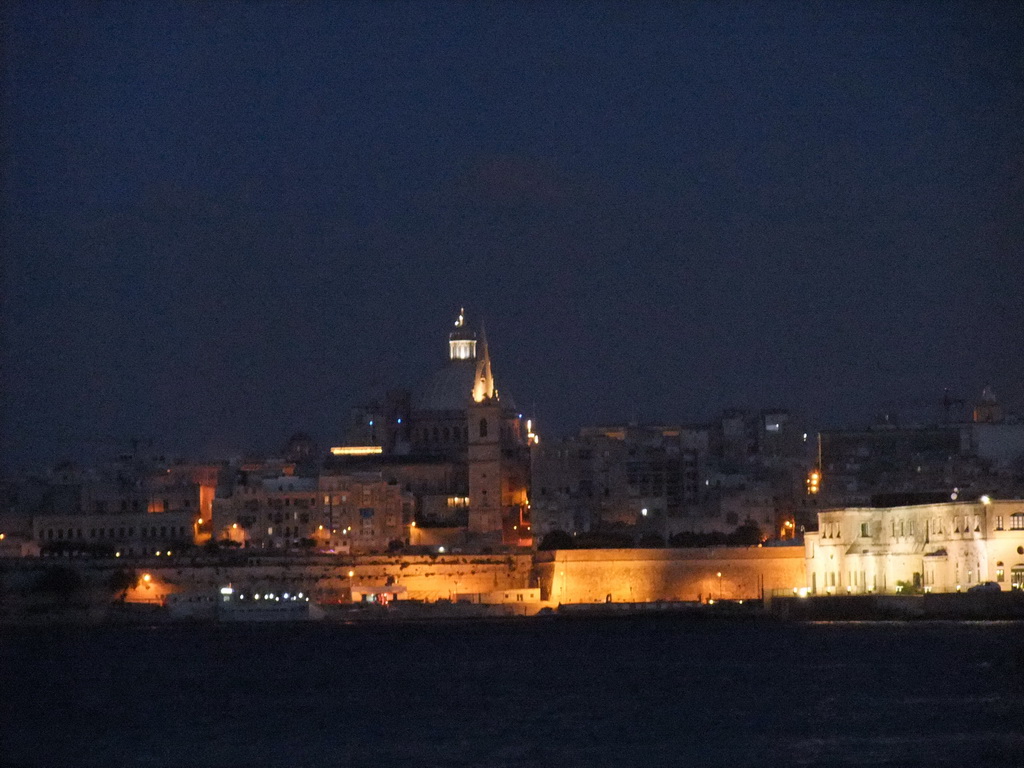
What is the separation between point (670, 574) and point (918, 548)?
1096 centimetres

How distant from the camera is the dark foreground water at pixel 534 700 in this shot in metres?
32.3

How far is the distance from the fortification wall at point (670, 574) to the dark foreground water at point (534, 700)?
40.9 feet

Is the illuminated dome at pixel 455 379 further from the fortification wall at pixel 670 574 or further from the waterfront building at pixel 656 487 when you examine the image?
the fortification wall at pixel 670 574

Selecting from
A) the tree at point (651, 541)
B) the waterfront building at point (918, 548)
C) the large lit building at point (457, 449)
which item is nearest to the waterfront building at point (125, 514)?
the large lit building at point (457, 449)

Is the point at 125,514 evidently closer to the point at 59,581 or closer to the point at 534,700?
the point at 59,581

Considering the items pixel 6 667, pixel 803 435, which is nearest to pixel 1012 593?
pixel 6 667

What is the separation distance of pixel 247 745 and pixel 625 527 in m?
49.9

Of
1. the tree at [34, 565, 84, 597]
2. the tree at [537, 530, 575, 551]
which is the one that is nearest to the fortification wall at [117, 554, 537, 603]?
the tree at [537, 530, 575, 551]

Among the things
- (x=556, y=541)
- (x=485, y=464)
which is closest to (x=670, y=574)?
(x=556, y=541)

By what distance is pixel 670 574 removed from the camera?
72875mm

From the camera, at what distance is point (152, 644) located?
58656 millimetres

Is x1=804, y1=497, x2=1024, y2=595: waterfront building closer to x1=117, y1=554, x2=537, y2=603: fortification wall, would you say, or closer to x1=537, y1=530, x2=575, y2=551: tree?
x1=537, y1=530, x2=575, y2=551: tree

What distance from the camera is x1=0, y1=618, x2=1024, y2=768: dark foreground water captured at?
32.3m

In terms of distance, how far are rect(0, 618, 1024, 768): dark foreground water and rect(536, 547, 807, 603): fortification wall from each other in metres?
12.5
